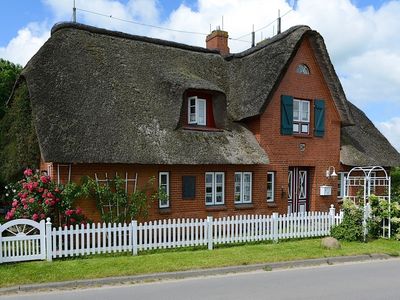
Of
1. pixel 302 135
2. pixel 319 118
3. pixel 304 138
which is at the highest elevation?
pixel 319 118

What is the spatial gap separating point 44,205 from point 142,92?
556cm

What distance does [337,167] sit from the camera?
63.6 ft

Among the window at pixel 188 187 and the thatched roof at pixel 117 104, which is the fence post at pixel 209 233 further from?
the window at pixel 188 187

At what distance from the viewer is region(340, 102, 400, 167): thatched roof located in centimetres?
1952

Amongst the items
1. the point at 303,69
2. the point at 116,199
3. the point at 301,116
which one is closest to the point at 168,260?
the point at 116,199

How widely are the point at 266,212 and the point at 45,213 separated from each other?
8.65m

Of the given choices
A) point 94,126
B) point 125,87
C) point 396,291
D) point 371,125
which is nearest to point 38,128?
point 94,126

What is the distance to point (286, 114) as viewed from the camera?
1773 centimetres

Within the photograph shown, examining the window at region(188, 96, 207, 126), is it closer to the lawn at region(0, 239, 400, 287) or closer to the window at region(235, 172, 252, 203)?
the window at region(235, 172, 252, 203)

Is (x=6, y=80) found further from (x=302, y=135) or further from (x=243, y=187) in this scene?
(x=302, y=135)

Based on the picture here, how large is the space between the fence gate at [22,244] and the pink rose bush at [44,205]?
167 centimetres

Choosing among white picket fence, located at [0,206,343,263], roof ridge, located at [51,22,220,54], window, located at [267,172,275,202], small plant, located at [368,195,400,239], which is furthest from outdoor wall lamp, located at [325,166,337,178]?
roof ridge, located at [51,22,220,54]

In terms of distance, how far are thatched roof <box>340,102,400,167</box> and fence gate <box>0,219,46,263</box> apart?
44.6 ft

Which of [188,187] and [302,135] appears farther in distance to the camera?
[302,135]
